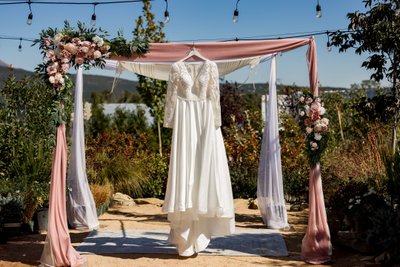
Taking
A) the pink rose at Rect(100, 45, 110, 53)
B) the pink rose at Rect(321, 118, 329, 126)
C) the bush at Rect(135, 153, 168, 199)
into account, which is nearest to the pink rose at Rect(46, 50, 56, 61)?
the pink rose at Rect(100, 45, 110, 53)

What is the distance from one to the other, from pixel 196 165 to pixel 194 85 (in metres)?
0.93

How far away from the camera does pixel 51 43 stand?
18.5 ft

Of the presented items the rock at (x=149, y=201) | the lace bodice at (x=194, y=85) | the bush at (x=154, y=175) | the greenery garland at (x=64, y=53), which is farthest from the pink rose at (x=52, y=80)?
the bush at (x=154, y=175)

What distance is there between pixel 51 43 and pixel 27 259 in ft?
7.85

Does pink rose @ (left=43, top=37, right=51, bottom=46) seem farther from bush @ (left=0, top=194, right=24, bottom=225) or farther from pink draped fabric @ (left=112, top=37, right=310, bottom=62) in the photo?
bush @ (left=0, top=194, right=24, bottom=225)

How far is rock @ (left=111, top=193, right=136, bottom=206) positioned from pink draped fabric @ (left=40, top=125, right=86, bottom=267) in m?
4.38

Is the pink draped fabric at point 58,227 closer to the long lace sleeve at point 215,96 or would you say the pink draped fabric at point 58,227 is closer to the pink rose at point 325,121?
the long lace sleeve at point 215,96

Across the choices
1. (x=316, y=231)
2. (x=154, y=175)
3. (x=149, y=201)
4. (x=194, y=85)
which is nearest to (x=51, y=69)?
(x=194, y=85)

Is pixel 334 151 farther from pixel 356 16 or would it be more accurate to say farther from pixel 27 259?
pixel 27 259

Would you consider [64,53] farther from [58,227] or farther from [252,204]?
[252,204]

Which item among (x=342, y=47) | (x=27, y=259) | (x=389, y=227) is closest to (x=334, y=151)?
(x=342, y=47)

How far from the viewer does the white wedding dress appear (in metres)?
5.77

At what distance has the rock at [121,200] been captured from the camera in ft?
32.8

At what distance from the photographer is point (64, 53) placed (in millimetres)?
5574
